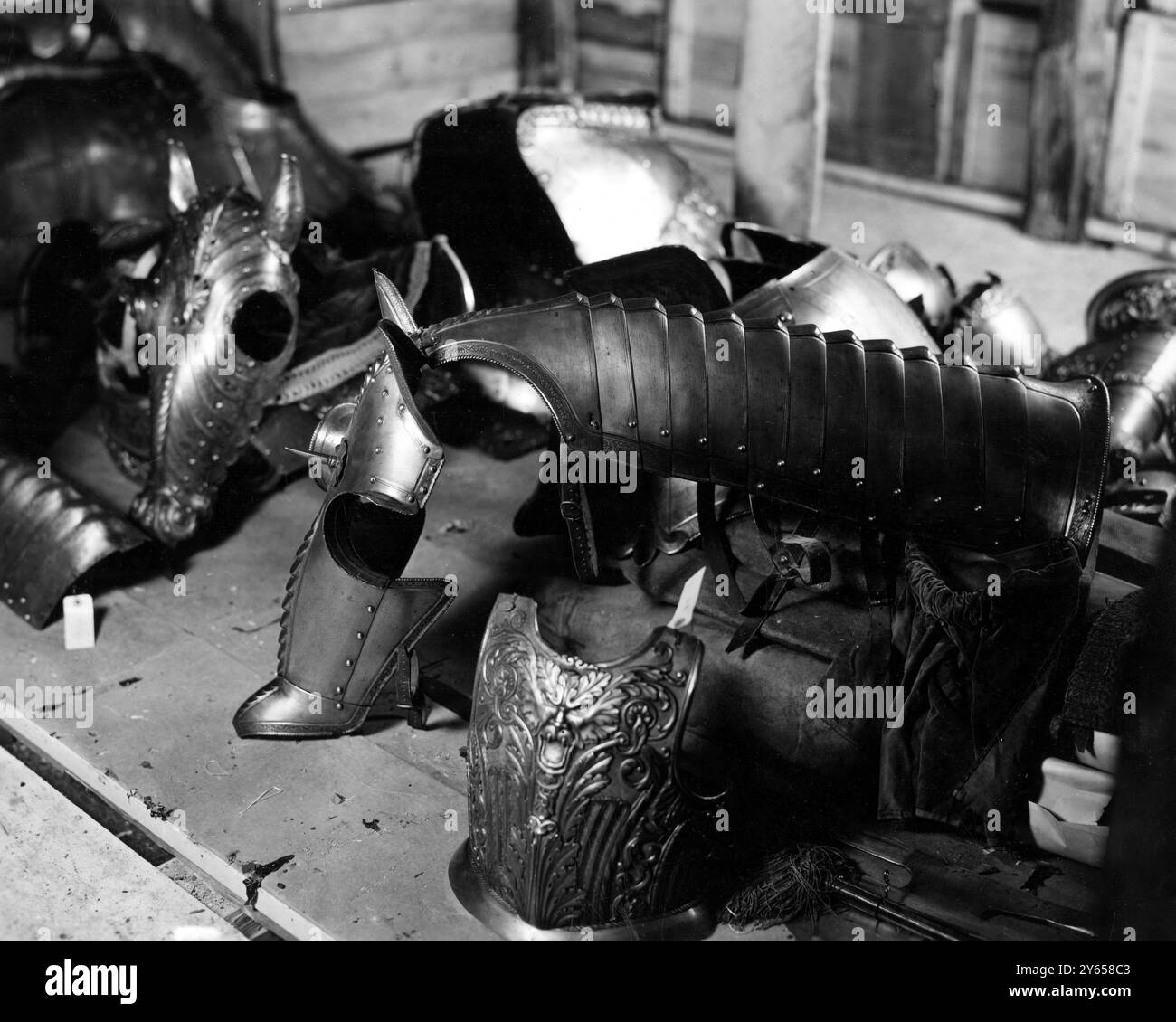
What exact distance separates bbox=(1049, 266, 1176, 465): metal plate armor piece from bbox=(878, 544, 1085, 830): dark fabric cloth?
4.79 ft

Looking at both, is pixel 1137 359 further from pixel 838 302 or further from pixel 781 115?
pixel 781 115

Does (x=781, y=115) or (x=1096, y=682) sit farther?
(x=781, y=115)

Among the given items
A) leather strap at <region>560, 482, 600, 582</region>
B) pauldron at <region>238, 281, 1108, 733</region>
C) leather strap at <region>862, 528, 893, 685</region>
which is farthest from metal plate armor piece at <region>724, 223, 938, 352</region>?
leather strap at <region>560, 482, 600, 582</region>

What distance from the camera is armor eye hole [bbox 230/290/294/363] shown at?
15.6 feet

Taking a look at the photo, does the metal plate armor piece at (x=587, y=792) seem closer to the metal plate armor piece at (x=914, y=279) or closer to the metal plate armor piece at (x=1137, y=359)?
the metal plate armor piece at (x=1137, y=359)

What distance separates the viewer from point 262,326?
487 cm

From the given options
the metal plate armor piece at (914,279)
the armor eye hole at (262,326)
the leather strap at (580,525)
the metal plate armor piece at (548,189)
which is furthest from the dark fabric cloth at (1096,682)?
the armor eye hole at (262,326)

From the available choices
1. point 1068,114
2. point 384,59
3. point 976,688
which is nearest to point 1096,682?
point 976,688

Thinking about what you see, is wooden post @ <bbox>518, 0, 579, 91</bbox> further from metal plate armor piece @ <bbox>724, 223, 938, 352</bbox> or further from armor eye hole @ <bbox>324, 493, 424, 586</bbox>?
armor eye hole @ <bbox>324, 493, 424, 586</bbox>

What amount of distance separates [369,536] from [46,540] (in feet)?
3.59

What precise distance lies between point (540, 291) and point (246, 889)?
2752 mm

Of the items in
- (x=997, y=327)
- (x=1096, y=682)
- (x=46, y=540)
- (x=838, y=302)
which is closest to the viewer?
(x=1096, y=682)

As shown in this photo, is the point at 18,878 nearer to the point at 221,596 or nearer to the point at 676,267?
the point at 221,596

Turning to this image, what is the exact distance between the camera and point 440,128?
530cm
